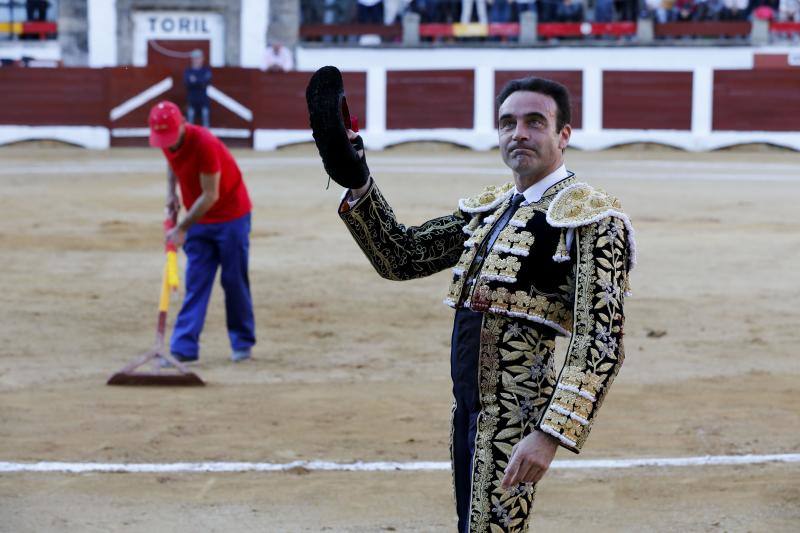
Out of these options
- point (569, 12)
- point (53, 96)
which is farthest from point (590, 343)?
point (569, 12)

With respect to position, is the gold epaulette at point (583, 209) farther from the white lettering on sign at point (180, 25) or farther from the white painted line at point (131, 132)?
the white lettering on sign at point (180, 25)

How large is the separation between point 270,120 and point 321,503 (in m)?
17.9

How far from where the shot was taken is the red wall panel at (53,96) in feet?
72.2

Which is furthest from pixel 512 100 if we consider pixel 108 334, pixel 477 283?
pixel 108 334

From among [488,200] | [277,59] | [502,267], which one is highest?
[277,59]

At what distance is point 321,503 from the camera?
472cm

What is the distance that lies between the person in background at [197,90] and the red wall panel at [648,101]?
6.28 metres

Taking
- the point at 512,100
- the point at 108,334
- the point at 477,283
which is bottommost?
the point at 108,334

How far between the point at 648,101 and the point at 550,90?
1993 cm

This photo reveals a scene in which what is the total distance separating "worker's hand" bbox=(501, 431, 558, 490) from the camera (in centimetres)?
256

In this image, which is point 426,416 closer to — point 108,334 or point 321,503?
point 321,503

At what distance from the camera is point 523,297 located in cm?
270

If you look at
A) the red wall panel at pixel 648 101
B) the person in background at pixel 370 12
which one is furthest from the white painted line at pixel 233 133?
the red wall panel at pixel 648 101

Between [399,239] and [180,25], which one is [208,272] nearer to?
[399,239]
